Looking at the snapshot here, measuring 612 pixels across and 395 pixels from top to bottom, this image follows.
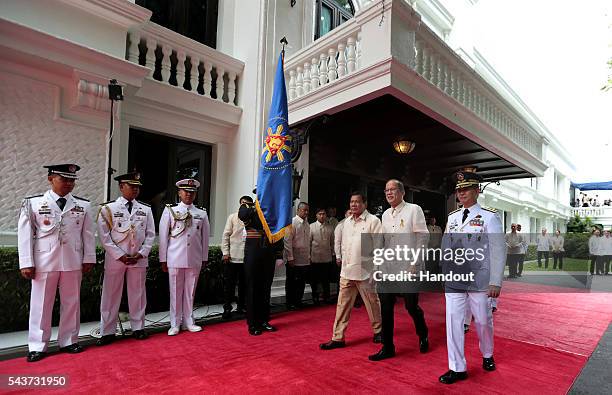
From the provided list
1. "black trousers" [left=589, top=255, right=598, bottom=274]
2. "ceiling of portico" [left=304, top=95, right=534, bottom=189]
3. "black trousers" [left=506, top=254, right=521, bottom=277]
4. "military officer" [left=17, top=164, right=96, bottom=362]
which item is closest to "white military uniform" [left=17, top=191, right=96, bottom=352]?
"military officer" [left=17, top=164, right=96, bottom=362]

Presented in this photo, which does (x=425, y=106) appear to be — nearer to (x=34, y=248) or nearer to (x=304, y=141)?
(x=304, y=141)

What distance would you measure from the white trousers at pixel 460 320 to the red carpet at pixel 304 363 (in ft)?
0.71

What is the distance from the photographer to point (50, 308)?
3.86 m

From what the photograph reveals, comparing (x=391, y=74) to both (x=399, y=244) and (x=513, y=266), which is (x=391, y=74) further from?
(x=513, y=266)

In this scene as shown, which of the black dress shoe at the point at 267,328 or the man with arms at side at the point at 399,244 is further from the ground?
the man with arms at side at the point at 399,244

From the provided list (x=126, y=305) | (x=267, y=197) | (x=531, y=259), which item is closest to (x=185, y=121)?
(x=267, y=197)

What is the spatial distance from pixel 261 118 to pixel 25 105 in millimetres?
3670

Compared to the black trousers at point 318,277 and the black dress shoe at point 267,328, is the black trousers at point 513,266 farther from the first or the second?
the black dress shoe at point 267,328

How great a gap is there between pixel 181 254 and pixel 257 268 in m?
1.02

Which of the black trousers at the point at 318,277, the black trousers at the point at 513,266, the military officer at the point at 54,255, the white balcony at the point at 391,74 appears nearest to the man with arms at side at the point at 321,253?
the black trousers at the point at 318,277

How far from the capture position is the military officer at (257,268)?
475 cm

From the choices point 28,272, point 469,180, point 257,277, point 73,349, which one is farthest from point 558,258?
point 28,272

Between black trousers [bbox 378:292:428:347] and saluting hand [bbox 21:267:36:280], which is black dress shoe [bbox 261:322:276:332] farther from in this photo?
saluting hand [bbox 21:267:36:280]

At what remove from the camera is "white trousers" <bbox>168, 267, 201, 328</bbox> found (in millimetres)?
4724
